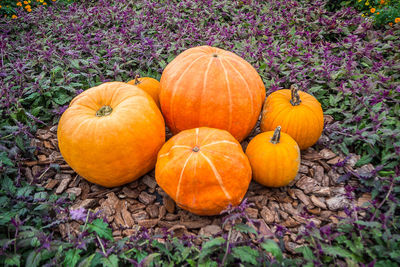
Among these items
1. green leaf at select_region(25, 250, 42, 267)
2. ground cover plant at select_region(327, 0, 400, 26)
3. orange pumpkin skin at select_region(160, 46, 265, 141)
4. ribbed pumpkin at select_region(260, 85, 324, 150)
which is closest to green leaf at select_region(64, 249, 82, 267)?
green leaf at select_region(25, 250, 42, 267)

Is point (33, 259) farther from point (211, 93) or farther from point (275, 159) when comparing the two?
point (275, 159)

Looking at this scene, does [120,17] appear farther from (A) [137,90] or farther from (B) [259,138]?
(B) [259,138]

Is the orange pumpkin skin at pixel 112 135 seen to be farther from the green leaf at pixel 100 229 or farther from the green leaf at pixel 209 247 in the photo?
the green leaf at pixel 209 247

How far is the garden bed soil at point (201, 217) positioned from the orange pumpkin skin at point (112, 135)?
0.18 meters

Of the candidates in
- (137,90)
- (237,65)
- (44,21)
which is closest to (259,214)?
(237,65)

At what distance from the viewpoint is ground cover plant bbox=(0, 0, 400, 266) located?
191 centimetres

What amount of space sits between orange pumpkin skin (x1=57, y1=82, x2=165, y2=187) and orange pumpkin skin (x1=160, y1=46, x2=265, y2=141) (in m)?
0.20

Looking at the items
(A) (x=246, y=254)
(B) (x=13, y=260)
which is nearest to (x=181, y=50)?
(A) (x=246, y=254)

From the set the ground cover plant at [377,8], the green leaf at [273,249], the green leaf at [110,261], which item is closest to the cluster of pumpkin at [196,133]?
the green leaf at [273,249]

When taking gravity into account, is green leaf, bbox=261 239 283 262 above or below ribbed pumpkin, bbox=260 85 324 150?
below

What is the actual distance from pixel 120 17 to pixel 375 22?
4241 millimetres

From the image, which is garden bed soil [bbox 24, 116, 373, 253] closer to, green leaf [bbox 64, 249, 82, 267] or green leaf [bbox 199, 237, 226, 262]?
green leaf [bbox 199, 237, 226, 262]

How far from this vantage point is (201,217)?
2.32m

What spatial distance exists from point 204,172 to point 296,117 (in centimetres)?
111
